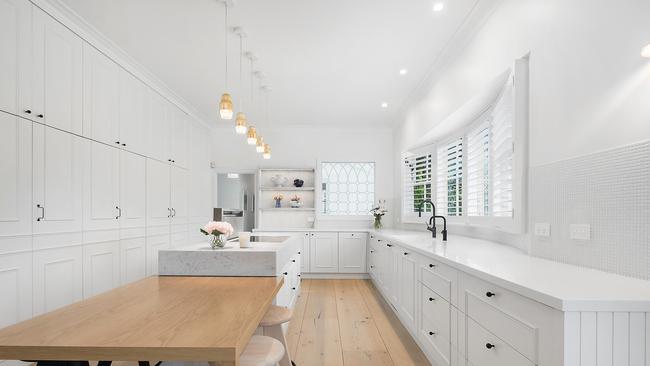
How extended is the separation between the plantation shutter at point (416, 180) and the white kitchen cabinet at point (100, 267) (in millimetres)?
3904

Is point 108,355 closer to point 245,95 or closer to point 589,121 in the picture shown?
point 589,121

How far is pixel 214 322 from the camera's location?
1.44 meters

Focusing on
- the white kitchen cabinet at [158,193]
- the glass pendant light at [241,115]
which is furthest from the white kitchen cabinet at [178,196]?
the glass pendant light at [241,115]

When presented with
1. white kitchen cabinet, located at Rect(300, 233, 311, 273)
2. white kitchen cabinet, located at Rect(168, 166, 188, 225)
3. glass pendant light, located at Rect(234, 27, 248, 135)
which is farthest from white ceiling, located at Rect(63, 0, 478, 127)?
white kitchen cabinet, located at Rect(300, 233, 311, 273)

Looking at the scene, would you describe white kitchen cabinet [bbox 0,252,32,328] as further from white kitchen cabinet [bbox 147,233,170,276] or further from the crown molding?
the crown molding

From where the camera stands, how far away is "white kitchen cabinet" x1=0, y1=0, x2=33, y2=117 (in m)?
2.48

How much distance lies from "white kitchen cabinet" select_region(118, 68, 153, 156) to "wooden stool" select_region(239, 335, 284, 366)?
3.20 m

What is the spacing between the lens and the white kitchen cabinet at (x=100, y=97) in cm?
340

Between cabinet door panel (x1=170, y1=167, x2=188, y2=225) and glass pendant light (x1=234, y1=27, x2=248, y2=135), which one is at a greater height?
glass pendant light (x1=234, y1=27, x2=248, y2=135)

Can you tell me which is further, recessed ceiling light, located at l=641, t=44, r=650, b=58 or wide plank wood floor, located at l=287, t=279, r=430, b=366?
wide plank wood floor, located at l=287, t=279, r=430, b=366

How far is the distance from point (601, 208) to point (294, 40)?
2.82 meters

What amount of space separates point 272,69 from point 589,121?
10.7ft

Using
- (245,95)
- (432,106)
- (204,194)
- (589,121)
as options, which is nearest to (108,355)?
(589,121)

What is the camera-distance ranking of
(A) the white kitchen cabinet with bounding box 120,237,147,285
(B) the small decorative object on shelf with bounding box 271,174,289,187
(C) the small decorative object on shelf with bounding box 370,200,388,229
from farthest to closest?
(B) the small decorative object on shelf with bounding box 271,174,289,187, (C) the small decorative object on shelf with bounding box 370,200,388,229, (A) the white kitchen cabinet with bounding box 120,237,147,285
